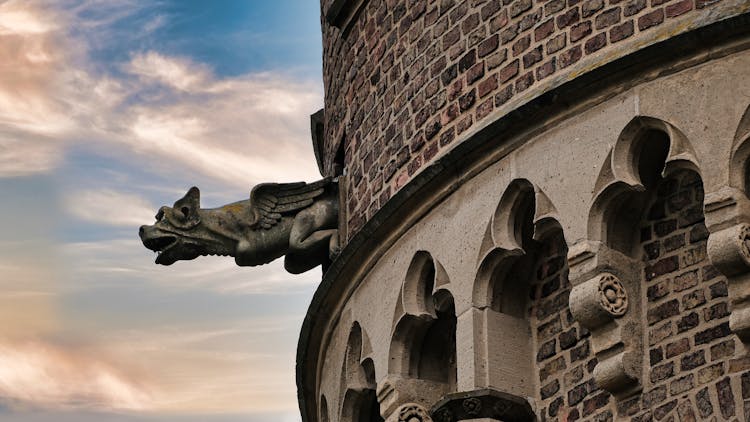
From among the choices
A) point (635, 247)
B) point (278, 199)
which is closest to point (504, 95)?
point (635, 247)

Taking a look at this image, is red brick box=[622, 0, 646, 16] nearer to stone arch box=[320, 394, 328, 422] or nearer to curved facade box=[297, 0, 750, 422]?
curved facade box=[297, 0, 750, 422]

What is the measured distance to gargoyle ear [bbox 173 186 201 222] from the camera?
15.1 meters

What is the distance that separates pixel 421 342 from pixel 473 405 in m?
1.09

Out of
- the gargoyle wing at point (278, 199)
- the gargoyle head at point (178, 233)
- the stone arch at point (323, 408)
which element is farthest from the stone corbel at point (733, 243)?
the gargoyle head at point (178, 233)

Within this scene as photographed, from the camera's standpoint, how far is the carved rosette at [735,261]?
37.2 feet

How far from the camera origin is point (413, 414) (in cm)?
1302

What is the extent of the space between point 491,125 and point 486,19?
2.82 feet

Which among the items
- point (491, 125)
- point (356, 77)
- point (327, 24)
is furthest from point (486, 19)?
point (327, 24)

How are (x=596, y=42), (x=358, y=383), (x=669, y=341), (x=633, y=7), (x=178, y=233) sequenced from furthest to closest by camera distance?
1. (x=178, y=233)
2. (x=358, y=383)
3. (x=596, y=42)
4. (x=633, y=7)
5. (x=669, y=341)

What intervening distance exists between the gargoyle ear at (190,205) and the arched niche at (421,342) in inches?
88.3

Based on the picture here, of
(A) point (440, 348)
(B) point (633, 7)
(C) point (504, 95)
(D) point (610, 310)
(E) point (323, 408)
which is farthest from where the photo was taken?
(E) point (323, 408)

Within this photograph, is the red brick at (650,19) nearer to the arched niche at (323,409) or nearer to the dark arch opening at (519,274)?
the dark arch opening at (519,274)

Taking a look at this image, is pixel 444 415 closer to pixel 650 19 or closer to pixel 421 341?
pixel 421 341

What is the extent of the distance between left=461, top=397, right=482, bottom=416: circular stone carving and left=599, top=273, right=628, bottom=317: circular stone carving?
0.92m
